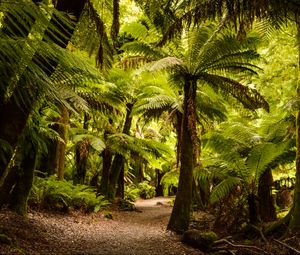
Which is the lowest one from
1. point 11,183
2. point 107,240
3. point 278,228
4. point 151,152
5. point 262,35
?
point 107,240

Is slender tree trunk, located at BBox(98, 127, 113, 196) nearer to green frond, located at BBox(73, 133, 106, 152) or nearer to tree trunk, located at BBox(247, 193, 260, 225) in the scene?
green frond, located at BBox(73, 133, 106, 152)

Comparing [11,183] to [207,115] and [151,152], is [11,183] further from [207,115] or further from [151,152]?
[151,152]

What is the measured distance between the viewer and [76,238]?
4727mm

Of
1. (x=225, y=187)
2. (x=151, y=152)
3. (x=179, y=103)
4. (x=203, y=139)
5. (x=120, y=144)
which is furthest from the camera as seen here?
(x=151, y=152)

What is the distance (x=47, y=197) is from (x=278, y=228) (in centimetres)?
408

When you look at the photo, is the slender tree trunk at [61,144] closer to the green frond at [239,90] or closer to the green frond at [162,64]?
the green frond at [162,64]

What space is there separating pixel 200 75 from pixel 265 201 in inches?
106

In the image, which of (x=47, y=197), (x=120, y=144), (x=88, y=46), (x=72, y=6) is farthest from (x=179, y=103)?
(x=72, y=6)

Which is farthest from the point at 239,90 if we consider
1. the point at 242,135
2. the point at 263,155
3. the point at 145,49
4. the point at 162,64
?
the point at 145,49

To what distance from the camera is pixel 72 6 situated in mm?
3049

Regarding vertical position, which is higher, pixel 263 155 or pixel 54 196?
pixel 263 155

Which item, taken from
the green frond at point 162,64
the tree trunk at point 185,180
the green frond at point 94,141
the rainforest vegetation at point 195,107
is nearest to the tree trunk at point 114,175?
the rainforest vegetation at point 195,107

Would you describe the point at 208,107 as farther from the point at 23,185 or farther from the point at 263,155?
the point at 23,185

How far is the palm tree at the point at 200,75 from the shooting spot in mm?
6059
